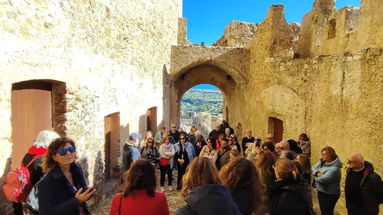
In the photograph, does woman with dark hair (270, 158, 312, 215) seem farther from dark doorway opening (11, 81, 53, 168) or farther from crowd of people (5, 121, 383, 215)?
dark doorway opening (11, 81, 53, 168)

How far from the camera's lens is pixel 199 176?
2.16 metres

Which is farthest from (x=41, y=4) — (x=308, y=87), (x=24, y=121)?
(x=308, y=87)

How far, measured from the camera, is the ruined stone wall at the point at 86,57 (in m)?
3.16

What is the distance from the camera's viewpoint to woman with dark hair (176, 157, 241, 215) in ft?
6.40

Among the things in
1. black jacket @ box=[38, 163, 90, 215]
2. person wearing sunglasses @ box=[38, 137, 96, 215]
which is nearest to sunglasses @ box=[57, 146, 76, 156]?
person wearing sunglasses @ box=[38, 137, 96, 215]

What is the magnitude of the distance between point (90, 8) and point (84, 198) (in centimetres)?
361

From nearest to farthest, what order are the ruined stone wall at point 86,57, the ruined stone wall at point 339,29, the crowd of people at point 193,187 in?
the crowd of people at point 193,187 → the ruined stone wall at point 86,57 → the ruined stone wall at point 339,29

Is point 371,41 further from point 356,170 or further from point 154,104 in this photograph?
point 154,104

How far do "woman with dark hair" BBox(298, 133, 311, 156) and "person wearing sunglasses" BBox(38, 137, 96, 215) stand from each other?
522 centimetres

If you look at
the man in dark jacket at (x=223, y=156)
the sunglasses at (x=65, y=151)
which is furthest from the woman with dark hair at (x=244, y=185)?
the man in dark jacket at (x=223, y=156)

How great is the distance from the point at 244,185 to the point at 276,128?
677cm

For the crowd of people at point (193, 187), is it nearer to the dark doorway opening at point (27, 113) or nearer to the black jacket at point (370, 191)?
the black jacket at point (370, 191)

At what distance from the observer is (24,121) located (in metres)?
3.70

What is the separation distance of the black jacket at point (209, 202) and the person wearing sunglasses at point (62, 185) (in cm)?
91
